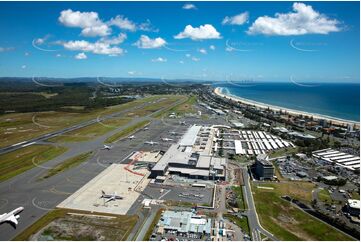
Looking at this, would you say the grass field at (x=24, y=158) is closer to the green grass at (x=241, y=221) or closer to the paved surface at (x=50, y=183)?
the paved surface at (x=50, y=183)

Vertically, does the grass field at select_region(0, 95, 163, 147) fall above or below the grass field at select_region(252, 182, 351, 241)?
above

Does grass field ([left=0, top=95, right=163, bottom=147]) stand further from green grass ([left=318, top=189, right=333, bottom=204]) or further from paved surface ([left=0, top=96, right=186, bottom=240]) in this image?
green grass ([left=318, top=189, right=333, bottom=204])

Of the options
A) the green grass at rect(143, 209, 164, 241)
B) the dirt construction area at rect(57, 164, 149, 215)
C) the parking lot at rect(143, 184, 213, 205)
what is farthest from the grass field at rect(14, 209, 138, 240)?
the parking lot at rect(143, 184, 213, 205)

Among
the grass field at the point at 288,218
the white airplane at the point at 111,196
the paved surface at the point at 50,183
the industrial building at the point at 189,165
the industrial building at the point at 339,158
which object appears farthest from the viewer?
the industrial building at the point at 339,158

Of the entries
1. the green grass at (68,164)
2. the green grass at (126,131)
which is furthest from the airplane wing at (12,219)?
the green grass at (126,131)

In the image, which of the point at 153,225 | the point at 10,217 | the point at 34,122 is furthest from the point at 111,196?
the point at 34,122

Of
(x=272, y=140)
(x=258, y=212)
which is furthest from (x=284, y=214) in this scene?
(x=272, y=140)
